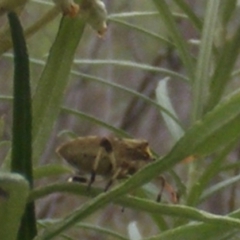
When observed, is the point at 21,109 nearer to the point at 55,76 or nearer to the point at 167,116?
the point at 55,76

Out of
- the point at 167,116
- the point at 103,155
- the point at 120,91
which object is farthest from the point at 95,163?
the point at 120,91

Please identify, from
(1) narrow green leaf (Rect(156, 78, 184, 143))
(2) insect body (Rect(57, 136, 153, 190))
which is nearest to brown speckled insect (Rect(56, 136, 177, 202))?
(2) insect body (Rect(57, 136, 153, 190))

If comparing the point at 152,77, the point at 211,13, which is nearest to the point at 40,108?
the point at 211,13

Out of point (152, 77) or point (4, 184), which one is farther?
point (152, 77)

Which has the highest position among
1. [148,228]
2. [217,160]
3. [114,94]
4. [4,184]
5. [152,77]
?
[4,184]

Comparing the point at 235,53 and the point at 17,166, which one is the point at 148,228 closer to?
the point at 235,53

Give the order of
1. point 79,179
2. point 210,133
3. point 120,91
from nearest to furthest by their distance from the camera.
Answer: point 210,133, point 79,179, point 120,91

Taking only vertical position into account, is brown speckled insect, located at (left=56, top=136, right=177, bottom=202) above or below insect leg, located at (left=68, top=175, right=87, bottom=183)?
above

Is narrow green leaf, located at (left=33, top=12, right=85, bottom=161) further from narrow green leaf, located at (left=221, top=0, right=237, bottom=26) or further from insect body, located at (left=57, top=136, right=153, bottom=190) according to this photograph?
narrow green leaf, located at (left=221, top=0, right=237, bottom=26)
